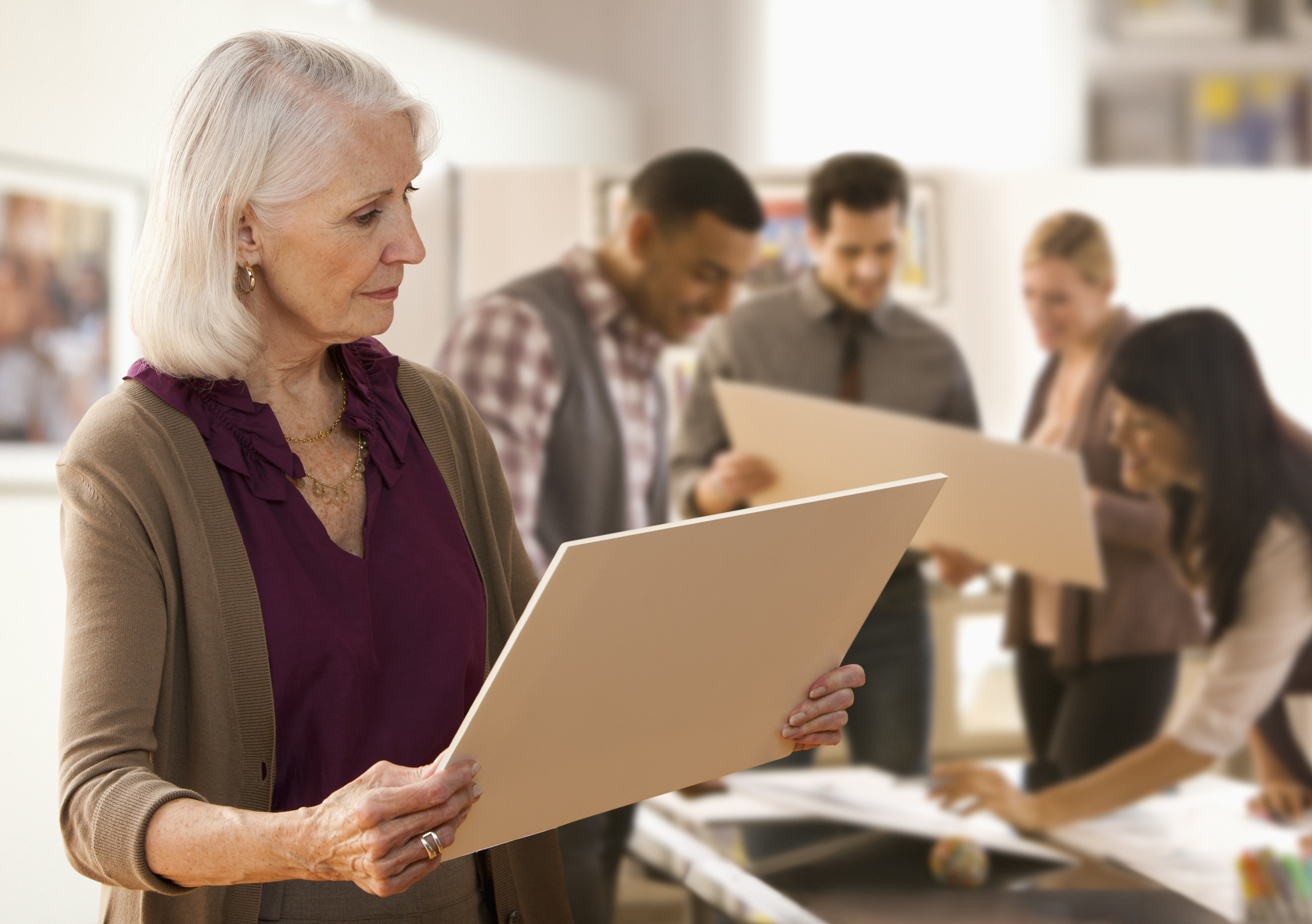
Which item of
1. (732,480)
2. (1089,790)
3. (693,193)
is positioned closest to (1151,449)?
(1089,790)

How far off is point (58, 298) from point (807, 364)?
1382mm

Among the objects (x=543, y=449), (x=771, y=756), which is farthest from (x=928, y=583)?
(x=771, y=756)

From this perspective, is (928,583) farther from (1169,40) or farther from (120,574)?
(120,574)

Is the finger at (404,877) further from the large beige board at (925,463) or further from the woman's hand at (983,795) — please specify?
the woman's hand at (983,795)

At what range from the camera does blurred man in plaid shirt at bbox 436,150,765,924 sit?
210cm

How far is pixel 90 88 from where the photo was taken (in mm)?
1965

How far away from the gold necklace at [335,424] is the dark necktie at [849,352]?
1449mm

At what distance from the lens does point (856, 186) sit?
7.48 feet

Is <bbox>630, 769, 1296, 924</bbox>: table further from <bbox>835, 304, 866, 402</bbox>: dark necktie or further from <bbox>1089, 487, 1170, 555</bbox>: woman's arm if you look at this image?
<bbox>835, 304, 866, 402</bbox>: dark necktie

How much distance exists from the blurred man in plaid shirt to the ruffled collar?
1171 mm

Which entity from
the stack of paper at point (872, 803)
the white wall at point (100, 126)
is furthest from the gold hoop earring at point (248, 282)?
the stack of paper at point (872, 803)

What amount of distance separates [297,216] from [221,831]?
1.40 feet

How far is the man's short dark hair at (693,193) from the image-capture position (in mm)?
2223

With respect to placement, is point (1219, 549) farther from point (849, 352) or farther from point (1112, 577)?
point (849, 352)
